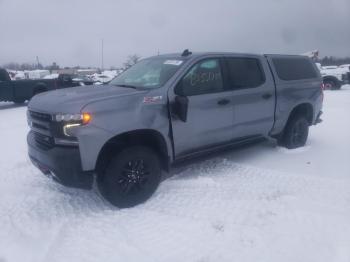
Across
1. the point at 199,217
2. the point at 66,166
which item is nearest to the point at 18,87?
the point at 66,166

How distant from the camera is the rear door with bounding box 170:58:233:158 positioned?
417 cm

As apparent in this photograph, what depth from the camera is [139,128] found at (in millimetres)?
3729

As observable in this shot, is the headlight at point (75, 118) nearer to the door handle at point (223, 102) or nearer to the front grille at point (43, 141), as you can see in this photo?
the front grille at point (43, 141)

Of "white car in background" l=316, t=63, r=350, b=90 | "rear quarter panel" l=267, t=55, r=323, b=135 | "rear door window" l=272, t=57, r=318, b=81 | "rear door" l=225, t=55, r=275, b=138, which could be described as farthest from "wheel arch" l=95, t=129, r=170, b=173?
"white car in background" l=316, t=63, r=350, b=90

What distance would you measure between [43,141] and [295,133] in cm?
440

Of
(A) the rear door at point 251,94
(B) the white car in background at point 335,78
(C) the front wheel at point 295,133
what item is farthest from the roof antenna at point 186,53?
(B) the white car in background at point 335,78

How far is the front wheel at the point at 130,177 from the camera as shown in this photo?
12.1 ft

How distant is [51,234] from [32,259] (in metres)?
0.42

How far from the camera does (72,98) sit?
3.67 metres

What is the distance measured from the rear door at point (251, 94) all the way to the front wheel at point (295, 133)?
66cm

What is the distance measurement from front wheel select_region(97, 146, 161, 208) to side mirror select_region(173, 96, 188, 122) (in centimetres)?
56

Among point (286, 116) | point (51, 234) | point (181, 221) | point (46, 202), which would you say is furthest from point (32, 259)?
point (286, 116)

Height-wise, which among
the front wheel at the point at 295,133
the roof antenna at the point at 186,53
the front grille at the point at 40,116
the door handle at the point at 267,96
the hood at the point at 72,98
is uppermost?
the roof antenna at the point at 186,53

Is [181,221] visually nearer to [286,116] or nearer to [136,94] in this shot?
[136,94]
